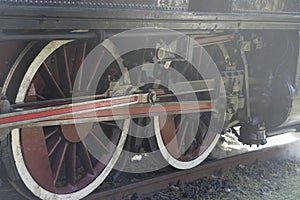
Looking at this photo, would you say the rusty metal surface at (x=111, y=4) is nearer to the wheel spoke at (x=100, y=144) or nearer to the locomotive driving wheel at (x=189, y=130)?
the locomotive driving wheel at (x=189, y=130)

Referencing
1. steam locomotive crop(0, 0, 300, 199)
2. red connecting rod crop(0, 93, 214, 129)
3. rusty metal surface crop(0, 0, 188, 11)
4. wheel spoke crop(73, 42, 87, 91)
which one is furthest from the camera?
wheel spoke crop(73, 42, 87, 91)

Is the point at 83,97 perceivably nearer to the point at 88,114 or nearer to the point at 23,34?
the point at 88,114

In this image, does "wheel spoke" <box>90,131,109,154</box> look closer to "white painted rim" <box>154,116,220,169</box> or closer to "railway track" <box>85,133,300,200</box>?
"railway track" <box>85,133,300,200</box>

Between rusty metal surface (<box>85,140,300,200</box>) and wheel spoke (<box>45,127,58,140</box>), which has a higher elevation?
wheel spoke (<box>45,127,58,140</box>)

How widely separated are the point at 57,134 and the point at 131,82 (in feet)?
2.37

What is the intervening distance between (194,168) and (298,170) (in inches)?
54.5

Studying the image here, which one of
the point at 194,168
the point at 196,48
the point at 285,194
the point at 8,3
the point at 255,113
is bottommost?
the point at 285,194

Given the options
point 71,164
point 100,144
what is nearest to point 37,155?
point 71,164

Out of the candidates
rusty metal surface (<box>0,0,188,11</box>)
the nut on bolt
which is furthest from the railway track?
rusty metal surface (<box>0,0,188,11</box>)

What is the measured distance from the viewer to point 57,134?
3.64 meters

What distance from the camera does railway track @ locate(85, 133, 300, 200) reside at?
380cm

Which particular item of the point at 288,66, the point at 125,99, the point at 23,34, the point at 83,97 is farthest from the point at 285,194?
the point at 23,34

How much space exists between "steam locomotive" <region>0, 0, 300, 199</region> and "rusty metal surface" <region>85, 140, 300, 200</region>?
0.36ft

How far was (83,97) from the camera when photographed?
3.49 meters
